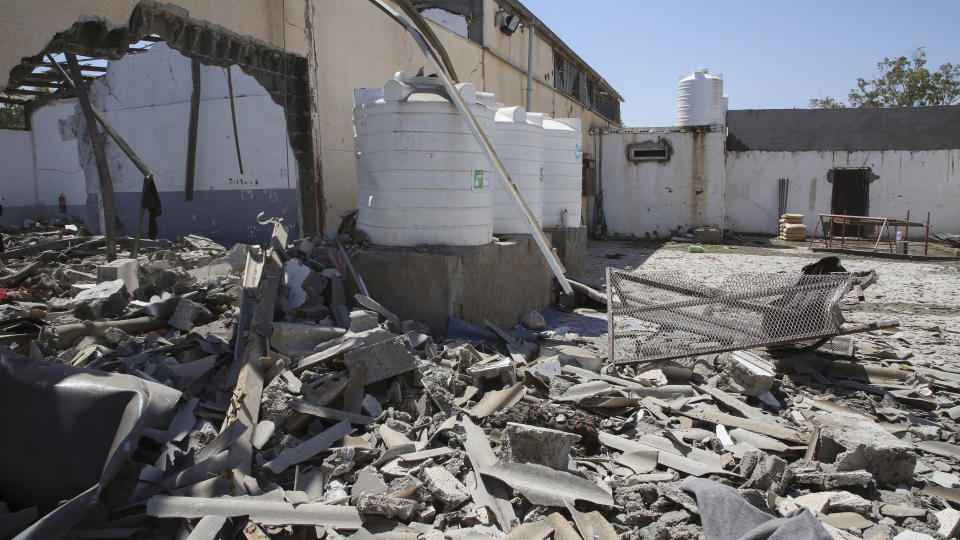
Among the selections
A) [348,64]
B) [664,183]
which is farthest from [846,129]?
[348,64]

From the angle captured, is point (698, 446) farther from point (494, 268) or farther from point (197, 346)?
point (197, 346)

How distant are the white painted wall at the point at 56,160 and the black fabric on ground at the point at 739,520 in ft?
57.2

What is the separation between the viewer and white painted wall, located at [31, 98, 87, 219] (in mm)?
15281

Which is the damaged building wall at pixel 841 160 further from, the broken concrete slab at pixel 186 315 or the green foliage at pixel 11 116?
the green foliage at pixel 11 116

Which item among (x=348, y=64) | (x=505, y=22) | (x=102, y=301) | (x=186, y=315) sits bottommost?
(x=186, y=315)

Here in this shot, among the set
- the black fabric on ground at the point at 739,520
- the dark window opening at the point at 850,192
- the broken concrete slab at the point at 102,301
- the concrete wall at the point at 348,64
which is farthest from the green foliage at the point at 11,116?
the dark window opening at the point at 850,192

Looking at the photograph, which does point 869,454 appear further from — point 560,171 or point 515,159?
point 560,171

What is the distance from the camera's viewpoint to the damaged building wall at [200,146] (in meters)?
8.87

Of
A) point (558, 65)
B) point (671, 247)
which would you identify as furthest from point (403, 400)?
point (558, 65)

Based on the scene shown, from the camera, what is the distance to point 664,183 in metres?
18.5

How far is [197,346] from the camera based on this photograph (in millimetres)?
4133

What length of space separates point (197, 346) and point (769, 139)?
68.3 feet

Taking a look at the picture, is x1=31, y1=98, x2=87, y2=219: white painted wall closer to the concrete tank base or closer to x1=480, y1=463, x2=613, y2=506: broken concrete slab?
the concrete tank base

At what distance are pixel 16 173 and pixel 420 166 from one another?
16.7m
